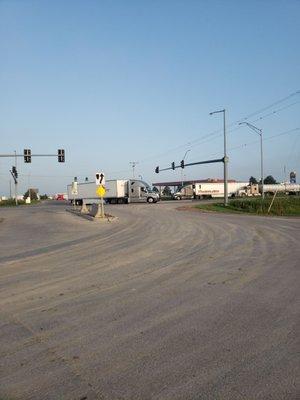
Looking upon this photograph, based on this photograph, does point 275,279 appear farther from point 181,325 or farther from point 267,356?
point 267,356

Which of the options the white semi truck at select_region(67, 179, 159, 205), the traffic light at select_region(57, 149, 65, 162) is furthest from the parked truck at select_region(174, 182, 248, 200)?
the traffic light at select_region(57, 149, 65, 162)

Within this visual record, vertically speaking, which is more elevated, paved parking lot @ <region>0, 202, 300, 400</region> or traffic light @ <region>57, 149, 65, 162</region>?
traffic light @ <region>57, 149, 65, 162</region>

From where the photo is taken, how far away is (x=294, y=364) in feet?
17.5

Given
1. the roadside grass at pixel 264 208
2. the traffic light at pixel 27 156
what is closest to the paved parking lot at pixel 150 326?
the roadside grass at pixel 264 208

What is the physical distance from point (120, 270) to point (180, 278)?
187cm

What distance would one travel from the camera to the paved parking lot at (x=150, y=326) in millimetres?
4887

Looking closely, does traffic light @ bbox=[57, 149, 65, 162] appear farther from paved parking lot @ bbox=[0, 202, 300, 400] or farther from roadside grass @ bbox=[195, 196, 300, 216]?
paved parking lot @ bbox=[0, 202, 300, 400]

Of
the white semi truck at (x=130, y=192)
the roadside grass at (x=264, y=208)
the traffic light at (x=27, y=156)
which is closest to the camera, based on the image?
the roadside grass at (x=264, y=208)

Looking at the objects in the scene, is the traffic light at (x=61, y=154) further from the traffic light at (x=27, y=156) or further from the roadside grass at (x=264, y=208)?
the roadside grass at (x=264, y=208)

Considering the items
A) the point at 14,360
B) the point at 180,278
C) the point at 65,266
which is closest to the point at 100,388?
the point at 14,360

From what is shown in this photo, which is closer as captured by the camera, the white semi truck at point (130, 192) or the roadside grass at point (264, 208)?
the roadside grass at point (264, 208)

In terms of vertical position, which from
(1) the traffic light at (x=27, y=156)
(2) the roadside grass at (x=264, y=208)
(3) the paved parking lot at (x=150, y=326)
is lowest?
(2) the roadside grass at (x=264, y=208)

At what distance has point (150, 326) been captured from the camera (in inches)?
272

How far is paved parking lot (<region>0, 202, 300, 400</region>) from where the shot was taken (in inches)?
192
